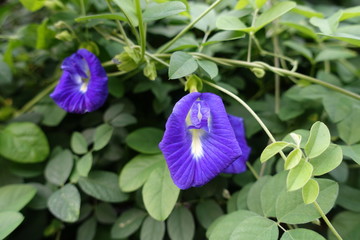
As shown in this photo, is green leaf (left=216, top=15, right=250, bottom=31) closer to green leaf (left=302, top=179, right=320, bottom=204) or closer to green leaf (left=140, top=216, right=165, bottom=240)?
green leaf (left=302, top=179, right=320, bottom=204)

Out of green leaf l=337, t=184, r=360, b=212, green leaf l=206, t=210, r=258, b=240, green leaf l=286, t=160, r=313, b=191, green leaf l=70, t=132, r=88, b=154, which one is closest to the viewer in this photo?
green leaf l=286, t=160, r=313, b=191

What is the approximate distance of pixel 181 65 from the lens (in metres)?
0.64

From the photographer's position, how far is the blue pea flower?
1.94ft

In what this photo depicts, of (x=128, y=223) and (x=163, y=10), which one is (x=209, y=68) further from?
(x=128, y=223)

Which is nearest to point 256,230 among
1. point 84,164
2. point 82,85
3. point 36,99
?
point 84,164

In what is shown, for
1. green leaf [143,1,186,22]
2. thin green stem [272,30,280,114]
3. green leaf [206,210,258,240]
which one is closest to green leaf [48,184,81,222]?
green leaf [206,210,258,240]

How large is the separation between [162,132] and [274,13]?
375 millimetres

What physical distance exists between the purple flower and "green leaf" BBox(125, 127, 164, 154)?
112mm

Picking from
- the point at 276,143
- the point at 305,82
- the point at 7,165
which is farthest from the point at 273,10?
the point at 7,165

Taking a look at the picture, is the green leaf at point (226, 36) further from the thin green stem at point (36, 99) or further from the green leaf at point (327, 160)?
the thin green stem at point (36, 99)

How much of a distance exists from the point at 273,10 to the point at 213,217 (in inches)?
19.4

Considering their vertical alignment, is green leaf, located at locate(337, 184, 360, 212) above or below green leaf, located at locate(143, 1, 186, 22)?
below

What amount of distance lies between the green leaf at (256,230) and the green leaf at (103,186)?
31cm

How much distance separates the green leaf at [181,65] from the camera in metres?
0.62
